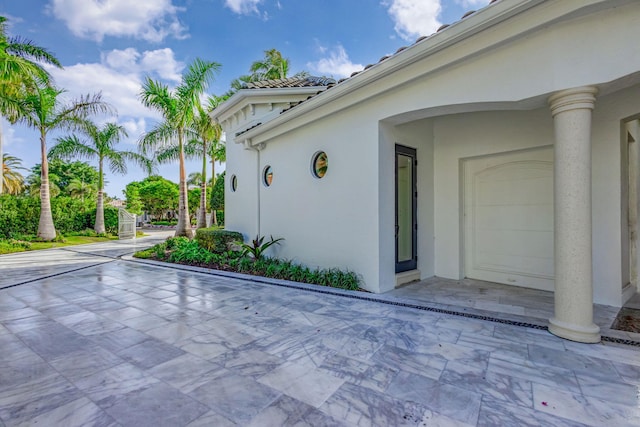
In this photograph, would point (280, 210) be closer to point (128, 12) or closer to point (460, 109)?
point (460, 109)

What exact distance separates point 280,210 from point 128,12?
7188 millimetres

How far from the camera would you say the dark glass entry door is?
5.71m

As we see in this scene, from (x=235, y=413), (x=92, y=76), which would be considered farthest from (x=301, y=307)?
(x=92, y=76)

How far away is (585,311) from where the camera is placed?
312 cm

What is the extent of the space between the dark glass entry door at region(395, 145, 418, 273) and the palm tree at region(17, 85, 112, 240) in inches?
616

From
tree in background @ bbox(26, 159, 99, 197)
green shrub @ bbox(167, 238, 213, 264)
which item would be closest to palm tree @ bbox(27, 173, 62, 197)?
Result: tree in background @ bbox(26, 159, 99, 197)

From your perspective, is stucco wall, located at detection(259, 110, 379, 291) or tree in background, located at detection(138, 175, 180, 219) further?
tree in background, located at detection(138, 175, 180, 219)

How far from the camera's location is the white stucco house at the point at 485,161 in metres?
3.10

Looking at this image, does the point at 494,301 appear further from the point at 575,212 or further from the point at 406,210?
the point at 406,210

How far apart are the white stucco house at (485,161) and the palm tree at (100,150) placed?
13.1 m

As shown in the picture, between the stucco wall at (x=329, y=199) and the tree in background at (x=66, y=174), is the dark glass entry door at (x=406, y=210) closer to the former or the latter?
the stucco wall at (x=329, y=199)

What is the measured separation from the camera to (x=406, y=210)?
590cm

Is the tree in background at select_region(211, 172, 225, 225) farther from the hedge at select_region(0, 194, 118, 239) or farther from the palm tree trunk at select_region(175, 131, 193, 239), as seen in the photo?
the hedge at select_region(0, 194, 118, 239)

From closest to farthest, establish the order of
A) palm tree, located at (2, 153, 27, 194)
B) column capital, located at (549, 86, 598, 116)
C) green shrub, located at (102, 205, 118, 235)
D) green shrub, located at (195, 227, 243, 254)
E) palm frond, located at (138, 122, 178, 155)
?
column capital, located at (549, 86, 598, 116) < green shrub, located at (195, 227, 243, 254) < palm frond, located at (138, 122, 178, 155) < green shrub, located at (102, 205, 118, 235) < palm tree, located at (2, 153, 27, 194)
